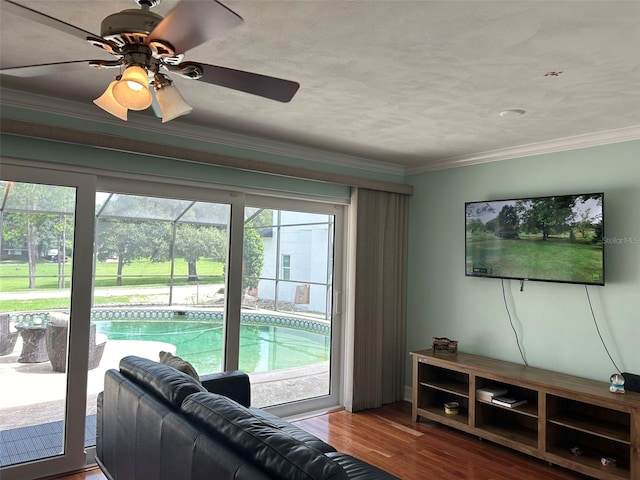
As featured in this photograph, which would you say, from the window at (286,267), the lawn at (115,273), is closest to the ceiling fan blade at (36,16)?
the lawn at (115,273)

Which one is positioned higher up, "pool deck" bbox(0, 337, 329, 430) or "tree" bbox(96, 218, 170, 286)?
"tree" bbox(96, 218, 170, 286)

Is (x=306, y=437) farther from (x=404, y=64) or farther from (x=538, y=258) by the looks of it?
(x=538, y=258)

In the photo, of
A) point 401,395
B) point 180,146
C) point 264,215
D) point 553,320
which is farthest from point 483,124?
point 401,395

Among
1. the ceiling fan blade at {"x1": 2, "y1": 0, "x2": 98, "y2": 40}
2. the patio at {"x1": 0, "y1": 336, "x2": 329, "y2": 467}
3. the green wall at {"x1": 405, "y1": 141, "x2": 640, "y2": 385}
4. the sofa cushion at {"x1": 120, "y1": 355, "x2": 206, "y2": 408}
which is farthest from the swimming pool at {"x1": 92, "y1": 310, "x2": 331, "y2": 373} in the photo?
the ceiling fan blade at {"x1": 2, "y1": 0, "x2": 98, "y2": 40}

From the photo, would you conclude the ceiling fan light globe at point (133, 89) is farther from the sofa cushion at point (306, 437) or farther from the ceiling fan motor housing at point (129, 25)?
the sofa cushion at point (306, 437)

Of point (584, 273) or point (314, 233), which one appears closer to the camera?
point (584, 273)

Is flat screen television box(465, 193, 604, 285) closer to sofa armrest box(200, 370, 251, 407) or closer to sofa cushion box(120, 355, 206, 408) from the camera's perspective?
sofa armrest box(200, 370, 251, 407)

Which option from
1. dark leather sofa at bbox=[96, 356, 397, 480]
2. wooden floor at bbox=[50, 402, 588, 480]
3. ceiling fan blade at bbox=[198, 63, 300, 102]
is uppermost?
ceiling fan blade at bbox=[198, 63, 300, 102]

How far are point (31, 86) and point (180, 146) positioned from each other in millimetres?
1051

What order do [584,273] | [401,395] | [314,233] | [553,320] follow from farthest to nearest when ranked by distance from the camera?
[401,395] → [314,233] → [553,320] → [584,273]

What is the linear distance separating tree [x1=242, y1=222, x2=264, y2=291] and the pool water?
0.39m

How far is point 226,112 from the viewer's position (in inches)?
132

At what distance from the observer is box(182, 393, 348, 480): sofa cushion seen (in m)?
1.50

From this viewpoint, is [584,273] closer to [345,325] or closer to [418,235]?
[418,235]
